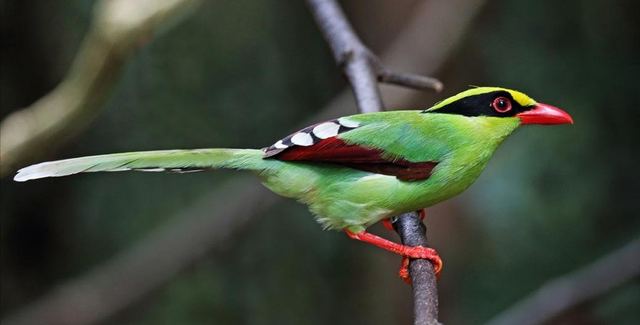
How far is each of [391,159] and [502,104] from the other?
465 millimetres

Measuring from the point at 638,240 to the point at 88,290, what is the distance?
12.3 feet

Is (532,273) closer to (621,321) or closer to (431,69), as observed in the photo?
(621,321)

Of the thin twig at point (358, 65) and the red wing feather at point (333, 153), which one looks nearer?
the red wing feather at point (333, 153)

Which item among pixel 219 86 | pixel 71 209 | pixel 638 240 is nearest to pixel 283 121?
pixel 219 86

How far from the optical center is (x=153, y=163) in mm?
2568

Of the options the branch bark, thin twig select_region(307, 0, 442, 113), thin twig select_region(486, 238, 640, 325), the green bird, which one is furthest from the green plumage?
thin twig select_region(486, 238, 640, 325)

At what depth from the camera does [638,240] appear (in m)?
4.71

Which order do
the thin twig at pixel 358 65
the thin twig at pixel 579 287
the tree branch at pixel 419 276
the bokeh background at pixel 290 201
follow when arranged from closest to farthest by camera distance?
the tree branch at pixel 419 276
the thin twig at pixel 358 65
the thin twig at pixel 579 287
the bokeh background at pixel 290 201

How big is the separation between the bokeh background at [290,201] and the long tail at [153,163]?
8.02 ft

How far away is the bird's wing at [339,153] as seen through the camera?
107 inches

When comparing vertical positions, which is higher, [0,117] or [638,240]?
Answer: [0,117]

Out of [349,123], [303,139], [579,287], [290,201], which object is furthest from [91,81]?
[579,287]

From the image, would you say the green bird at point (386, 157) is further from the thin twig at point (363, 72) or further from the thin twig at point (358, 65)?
the thin twig at point (358, 65)

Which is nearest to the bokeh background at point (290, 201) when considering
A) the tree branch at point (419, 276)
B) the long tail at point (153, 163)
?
the tree branch at point (419, 276)
